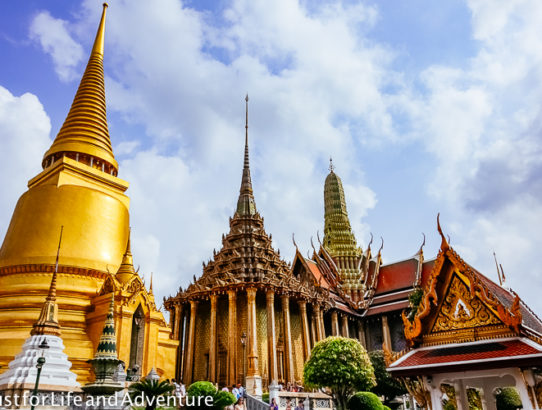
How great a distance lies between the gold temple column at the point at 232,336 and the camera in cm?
2291

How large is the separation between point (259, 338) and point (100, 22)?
73.4 ft

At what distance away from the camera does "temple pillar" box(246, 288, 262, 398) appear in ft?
66.5

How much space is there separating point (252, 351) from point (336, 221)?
21548 millimetres

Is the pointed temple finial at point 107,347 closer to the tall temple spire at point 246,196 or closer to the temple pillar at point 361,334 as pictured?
the tall temple spire at point 246,196

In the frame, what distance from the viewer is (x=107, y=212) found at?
74.3ft

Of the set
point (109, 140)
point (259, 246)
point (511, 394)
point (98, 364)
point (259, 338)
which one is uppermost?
point (109, 140)

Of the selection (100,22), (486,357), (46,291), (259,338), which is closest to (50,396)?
(46,291)

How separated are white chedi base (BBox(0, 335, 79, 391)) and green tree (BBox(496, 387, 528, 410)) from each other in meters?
13.0

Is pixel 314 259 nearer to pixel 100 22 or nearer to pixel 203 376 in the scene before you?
pixel 203 376

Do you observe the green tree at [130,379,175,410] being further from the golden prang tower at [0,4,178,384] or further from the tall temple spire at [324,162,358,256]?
the tall temple spire at [324,162,358,256]

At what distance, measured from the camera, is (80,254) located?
20344 millimetres

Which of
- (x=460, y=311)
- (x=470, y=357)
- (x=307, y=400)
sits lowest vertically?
(x=307, y=400)

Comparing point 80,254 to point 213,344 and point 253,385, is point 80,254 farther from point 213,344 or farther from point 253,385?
point 253,385

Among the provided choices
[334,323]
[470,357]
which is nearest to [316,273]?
[334,323]
